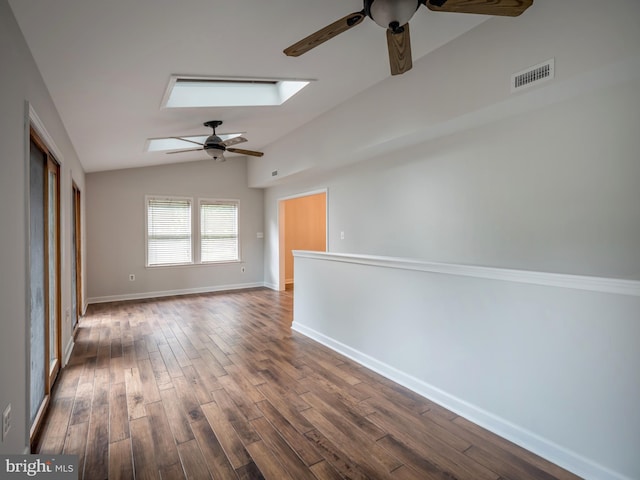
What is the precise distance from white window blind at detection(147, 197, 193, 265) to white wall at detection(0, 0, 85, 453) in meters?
4.98

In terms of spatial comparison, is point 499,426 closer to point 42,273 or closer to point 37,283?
point 37,283

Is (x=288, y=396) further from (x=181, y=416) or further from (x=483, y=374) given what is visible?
(x=483, y=374)

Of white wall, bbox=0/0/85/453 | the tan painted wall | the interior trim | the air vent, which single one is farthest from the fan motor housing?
the tan painted wall

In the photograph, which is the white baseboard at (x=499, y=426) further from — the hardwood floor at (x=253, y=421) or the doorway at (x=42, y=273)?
the doorway at (x=42, y=273)

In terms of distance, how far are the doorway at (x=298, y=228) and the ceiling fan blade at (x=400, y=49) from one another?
5.41 m

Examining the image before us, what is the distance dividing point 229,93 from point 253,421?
11.3ft

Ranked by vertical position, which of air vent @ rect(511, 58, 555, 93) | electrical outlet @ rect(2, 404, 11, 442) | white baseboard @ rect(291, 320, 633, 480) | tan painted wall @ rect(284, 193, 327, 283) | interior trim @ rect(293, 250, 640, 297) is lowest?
white baseboard @ rect(291, 320, 633, 480)

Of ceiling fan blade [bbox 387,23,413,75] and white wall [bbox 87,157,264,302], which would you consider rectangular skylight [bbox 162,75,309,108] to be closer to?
ceiling fan blade [bbox 387,23,413,75]

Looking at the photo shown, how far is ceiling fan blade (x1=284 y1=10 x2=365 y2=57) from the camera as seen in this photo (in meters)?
1.89

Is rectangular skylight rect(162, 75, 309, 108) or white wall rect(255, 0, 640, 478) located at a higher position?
rectangular skylight rect(162, 75, 309, 108)

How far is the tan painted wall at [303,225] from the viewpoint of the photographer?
26.6 feet

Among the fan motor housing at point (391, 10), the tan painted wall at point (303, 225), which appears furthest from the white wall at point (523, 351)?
the tan painted wall at point (303, 225)

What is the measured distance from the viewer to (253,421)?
243 cm

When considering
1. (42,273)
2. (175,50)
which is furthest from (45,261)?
(175,50)
